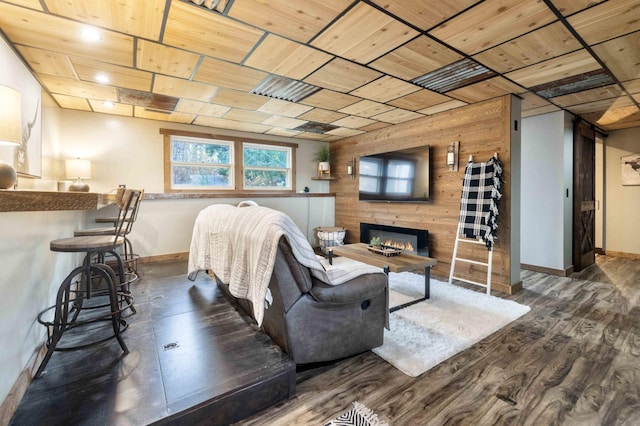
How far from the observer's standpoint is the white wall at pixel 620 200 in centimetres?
536

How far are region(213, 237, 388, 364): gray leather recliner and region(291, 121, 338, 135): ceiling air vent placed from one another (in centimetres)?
353

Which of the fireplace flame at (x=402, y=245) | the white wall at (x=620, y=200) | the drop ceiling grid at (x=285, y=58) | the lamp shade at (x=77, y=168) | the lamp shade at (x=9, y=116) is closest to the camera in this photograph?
the lamp shade at (x=9, y=116)

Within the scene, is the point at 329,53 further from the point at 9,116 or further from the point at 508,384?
the point at 508,384

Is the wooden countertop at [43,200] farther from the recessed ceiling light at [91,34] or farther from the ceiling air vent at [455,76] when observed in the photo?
the ceiling air vent at [455,76]

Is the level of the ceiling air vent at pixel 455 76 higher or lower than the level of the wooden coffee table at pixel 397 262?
higher

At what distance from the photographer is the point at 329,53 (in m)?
2.54

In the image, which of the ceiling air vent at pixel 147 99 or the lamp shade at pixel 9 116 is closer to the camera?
the lamp shade at pixel 9 116

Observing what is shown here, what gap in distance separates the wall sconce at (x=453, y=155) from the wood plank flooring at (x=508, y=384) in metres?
2.19

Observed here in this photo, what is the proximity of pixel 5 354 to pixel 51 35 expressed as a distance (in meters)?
2.27

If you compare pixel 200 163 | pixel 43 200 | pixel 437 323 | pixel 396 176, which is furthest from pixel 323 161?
pixel 43 200

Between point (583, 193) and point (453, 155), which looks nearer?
point (453, 155)

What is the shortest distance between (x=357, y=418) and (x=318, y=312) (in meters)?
0.59

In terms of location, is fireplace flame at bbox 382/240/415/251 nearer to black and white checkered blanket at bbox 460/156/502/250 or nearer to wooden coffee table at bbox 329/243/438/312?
black and white checkered blanket at bbox 460/156/502/250

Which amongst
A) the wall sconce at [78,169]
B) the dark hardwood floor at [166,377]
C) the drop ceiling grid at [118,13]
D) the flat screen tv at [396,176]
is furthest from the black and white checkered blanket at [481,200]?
the wall sconce at [78,169]
